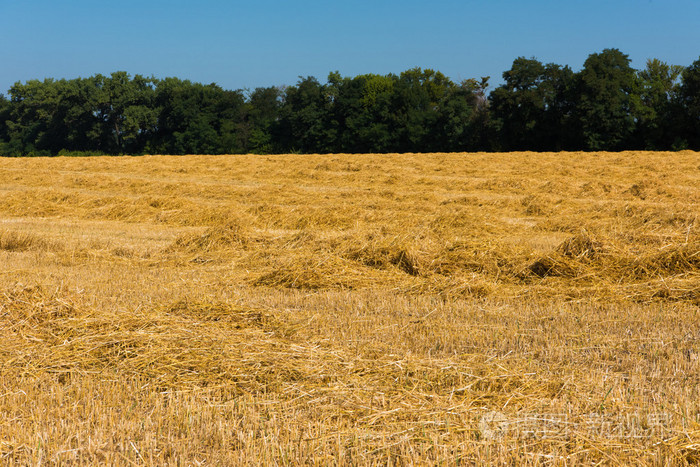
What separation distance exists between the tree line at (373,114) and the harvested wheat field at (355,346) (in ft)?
134

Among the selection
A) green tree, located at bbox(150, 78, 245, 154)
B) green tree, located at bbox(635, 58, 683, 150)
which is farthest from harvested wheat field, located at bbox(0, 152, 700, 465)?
green tree, located at bbox(150, 78, 245, 154)

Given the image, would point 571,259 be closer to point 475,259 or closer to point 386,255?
point 475,259

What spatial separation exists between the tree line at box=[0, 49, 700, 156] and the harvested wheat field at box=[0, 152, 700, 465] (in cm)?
4095

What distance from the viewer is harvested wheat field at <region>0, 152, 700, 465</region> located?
399 cm

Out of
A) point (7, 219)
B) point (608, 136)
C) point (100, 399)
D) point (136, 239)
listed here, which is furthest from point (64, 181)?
point (608, 136)

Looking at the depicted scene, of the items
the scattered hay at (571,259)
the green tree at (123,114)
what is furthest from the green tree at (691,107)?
the green tree at (123,114)

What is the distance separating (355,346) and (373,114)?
63.7m

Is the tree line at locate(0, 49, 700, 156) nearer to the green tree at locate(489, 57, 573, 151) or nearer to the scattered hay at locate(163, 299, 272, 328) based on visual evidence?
the green tree at locate(489, 57, 573, 151)

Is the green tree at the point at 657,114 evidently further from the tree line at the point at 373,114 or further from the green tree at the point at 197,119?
the green tree at the point at 197,119

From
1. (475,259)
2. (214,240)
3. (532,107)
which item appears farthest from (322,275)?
(532,107)

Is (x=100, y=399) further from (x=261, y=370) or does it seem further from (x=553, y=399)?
(x=553, y=399)

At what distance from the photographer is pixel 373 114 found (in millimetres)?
68125

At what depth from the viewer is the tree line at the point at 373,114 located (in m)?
51.6

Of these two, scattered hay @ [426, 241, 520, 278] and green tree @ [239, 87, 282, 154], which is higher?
green tree @ [239, 87, 282, 154]
